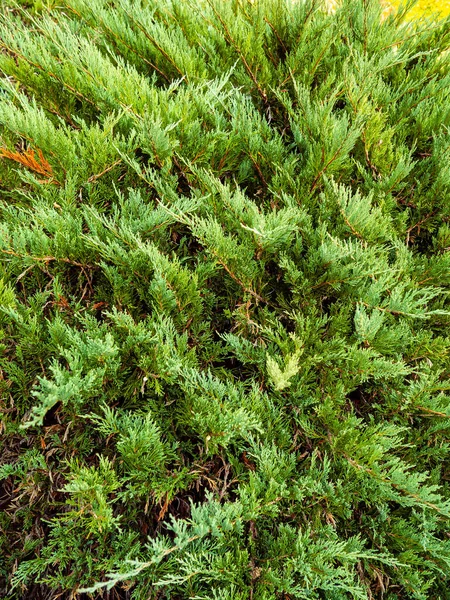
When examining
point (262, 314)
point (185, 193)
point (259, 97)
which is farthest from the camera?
point (259, 97)

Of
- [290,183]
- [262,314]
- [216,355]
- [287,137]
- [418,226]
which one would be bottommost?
[216,355]

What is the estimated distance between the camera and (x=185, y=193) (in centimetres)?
197

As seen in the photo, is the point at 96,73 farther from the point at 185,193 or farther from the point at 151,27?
the point at 185,193

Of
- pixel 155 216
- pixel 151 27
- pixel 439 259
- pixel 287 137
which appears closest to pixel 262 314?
pixel 155 216

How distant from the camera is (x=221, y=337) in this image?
1.62 meters

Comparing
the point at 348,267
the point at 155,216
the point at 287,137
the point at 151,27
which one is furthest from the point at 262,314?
the point at 151,27

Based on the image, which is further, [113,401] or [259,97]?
[259,97]

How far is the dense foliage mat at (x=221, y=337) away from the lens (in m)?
1.43

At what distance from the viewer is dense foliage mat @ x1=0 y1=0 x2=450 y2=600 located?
4.68 feet

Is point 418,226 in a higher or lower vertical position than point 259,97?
lower

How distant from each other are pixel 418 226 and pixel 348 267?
625 millimetres

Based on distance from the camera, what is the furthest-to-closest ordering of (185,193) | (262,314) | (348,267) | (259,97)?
(259,97) < (185,193) < (262,314) < (348,267)

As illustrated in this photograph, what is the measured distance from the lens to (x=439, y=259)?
1.82 meters

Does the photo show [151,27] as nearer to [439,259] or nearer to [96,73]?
[96,73]
